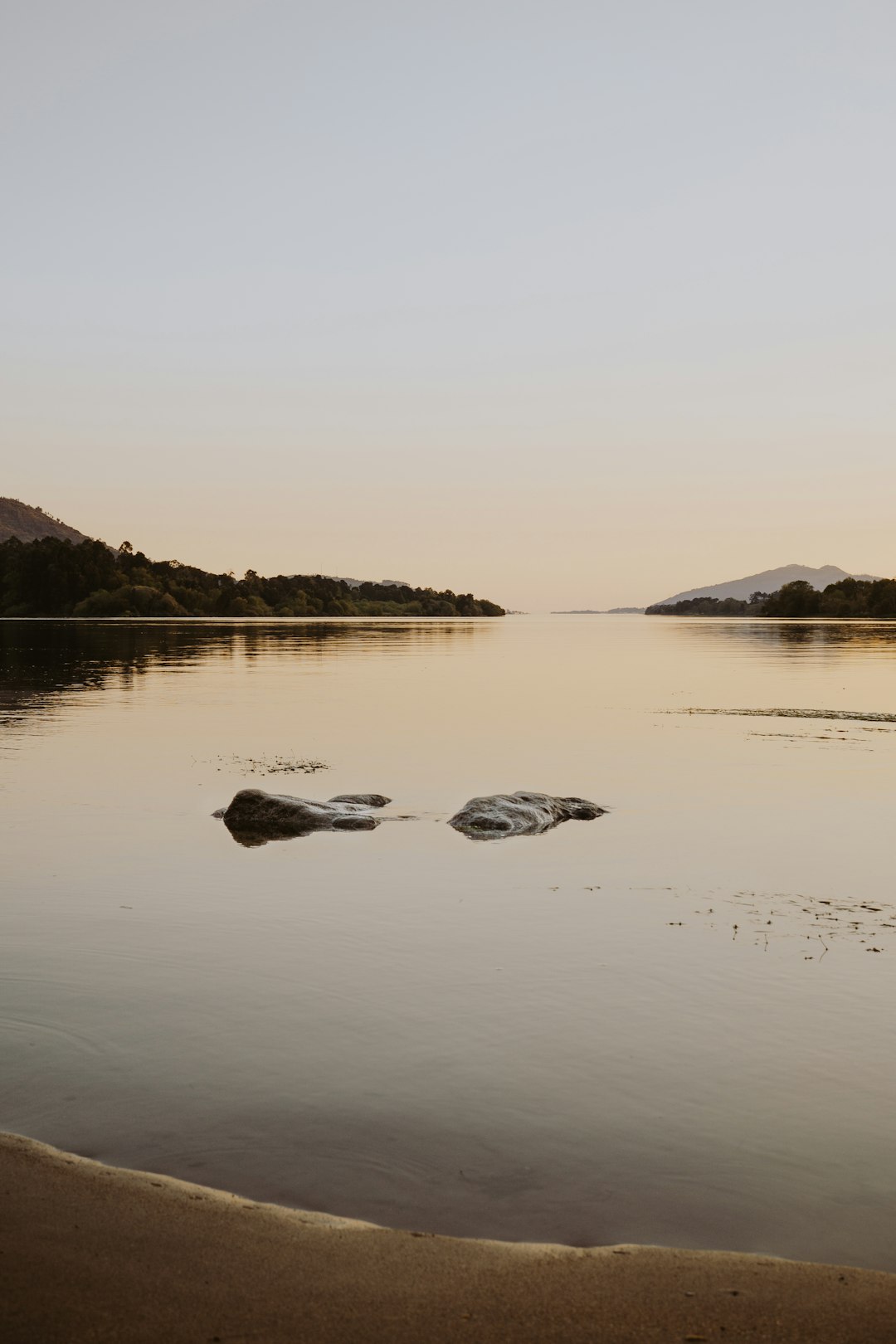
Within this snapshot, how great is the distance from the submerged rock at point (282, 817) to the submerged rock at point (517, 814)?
Result: 1.96m

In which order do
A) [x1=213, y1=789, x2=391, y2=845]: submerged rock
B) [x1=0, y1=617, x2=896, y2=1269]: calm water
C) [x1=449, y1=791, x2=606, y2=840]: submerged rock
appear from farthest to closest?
[x1=449, y1=791, x2=606, y2=840]: submerged rock, [x1=213, y1=789, x2=391, y2=845]: submerged rock, [x1=0, y1=617, x2=896, y2=1269]: calm water

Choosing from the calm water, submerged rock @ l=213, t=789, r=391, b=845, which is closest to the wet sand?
the calm water

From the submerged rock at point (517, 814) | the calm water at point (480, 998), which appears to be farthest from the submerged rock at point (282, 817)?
the submerged rock at point (517, 814)

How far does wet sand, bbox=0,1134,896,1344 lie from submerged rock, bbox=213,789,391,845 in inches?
573

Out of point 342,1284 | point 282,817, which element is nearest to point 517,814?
point 282,817

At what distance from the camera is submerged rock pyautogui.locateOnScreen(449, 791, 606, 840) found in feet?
70.6

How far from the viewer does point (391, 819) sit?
2267 cm

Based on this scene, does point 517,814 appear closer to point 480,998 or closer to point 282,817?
point 282,817

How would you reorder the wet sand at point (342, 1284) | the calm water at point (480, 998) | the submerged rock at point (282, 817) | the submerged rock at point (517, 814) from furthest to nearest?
the submerged rock at point (517, 814) < the submerged rock at point (282, 817) < the calm water at point (480, 998) < the wet sand at point (342, 1284)

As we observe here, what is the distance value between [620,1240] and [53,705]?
42.2 m

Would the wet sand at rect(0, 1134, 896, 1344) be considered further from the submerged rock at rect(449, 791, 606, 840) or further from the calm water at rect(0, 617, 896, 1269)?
the submerged rock at rect(449, 791, 606, 840)

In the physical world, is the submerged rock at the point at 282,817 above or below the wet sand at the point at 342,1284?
below

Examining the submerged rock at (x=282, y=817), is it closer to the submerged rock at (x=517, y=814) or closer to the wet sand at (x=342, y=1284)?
the submerged rock at (x=517, y=814)

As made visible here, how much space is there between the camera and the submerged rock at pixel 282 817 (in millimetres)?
21391
